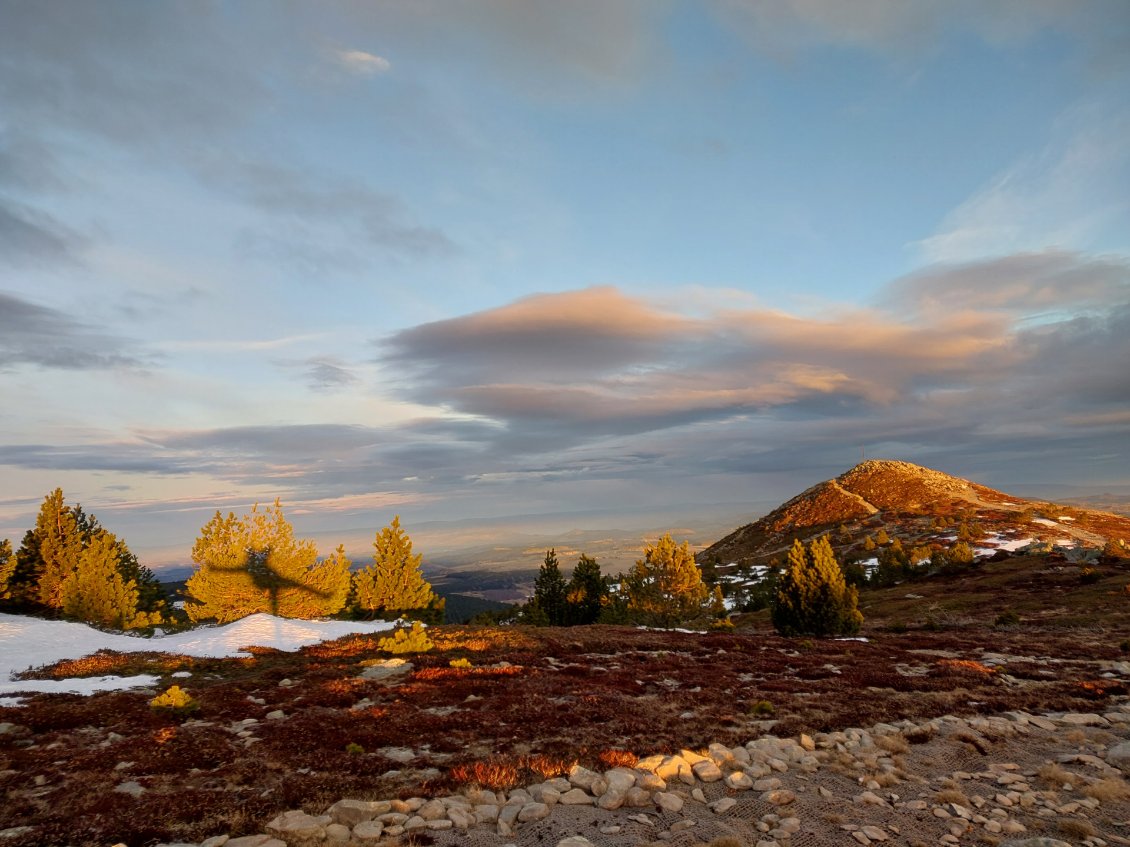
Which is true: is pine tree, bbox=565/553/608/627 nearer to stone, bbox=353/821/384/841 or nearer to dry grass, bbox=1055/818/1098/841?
dry grass, bbox=1055/818/1098/841

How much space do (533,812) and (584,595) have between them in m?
44.0

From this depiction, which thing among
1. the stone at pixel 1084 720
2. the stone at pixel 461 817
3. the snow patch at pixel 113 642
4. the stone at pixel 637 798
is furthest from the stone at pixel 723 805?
the snow patch at pixel 113 642

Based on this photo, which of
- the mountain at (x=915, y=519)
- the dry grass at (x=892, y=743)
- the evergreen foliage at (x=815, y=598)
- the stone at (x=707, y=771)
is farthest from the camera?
the mountain at (x=915, y=519)

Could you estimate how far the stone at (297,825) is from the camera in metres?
7.77

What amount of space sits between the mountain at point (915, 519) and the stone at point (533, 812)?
105669mm

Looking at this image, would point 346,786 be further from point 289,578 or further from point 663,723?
point 289,578

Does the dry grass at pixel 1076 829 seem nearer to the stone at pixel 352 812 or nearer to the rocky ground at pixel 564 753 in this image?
the rocky ground at pixel 564 753

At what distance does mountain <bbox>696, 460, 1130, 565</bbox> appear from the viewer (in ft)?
357

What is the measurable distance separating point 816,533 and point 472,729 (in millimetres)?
155758

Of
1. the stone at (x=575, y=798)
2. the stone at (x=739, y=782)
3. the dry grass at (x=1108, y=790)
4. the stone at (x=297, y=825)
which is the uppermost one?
the stone at (x=297, y=825)

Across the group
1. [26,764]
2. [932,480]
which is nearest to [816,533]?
[932,480]

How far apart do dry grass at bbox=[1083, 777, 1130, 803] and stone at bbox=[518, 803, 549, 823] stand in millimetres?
9709

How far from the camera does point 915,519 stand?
5453 inches

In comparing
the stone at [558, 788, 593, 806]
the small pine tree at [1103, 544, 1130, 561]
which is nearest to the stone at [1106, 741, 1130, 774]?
the stone at [558, 788, 593, 806]
